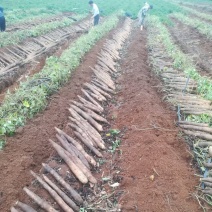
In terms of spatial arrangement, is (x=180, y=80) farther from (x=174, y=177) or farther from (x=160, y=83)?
(x=174, y=177)

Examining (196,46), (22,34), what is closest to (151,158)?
(22,34)

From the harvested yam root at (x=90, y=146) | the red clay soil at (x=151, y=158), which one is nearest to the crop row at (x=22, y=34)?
the red clay soil at (x=151, y=158)

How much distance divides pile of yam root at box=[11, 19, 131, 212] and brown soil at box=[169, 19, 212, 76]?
4887 millimetres

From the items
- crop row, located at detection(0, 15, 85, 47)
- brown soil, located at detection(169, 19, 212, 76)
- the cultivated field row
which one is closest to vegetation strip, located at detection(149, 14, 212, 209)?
brown soil, located at detection(169, 19, 212, 76)

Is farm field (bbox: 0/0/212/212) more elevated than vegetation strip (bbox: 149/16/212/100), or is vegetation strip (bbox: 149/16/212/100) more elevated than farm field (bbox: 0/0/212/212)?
vegetation strip (bbox: 149/16/212/100)

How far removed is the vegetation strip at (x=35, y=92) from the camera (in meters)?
6.31

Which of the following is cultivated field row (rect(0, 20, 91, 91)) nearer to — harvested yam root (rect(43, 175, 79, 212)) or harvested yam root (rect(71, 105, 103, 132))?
harvested yam root (rect(71, 105, 103, 132))

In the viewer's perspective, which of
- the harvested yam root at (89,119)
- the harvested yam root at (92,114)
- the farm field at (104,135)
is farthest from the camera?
the harvested yam root at (92,114)

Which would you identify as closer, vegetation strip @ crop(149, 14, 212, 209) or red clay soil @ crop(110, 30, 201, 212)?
red clay soil @ crop(110, 30, 201, 212)

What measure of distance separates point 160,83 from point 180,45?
24.6 feet

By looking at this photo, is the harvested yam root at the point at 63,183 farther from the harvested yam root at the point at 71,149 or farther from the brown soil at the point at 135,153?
the harvested yam root at the point at 71,149

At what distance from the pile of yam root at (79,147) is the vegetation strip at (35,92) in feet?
2.98

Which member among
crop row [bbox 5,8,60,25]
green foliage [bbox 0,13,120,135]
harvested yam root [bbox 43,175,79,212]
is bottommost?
harvested yam root [bbox 43,175,79,212]

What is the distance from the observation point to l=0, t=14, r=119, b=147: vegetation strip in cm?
631
